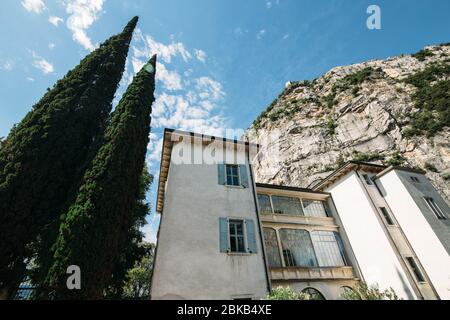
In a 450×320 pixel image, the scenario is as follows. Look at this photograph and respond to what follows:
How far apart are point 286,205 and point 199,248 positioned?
30.3 ft

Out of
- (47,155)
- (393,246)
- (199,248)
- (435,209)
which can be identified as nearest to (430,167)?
(435,209)

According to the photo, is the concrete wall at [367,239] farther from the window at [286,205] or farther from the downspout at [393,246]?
the window at [286,205]

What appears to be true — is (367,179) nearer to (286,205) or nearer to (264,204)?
(286,205)

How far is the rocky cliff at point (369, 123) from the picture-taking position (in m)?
32.5

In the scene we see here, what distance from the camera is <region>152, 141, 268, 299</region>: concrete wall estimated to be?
958 centimetres

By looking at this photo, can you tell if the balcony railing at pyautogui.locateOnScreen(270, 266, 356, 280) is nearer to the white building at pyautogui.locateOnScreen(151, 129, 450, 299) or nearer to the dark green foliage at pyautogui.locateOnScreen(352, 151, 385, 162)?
the white building at pyautogui.locateOnScreen(151, 129, 450, 299)

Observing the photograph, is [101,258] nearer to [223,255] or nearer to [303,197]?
[223,255]

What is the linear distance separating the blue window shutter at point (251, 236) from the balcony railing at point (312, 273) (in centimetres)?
351

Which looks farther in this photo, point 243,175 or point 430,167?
point 430,167

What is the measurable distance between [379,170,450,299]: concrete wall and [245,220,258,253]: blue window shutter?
11.7 meters

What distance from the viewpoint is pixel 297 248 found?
15.6 meters

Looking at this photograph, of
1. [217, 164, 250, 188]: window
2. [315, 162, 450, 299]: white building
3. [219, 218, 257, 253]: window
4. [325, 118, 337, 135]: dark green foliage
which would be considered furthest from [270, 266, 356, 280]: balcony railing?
[325, 118, 337, 135]: dark green foliage
